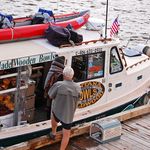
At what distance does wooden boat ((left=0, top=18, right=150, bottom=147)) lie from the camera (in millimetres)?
8031

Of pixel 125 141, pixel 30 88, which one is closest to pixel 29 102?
pixel 30 88

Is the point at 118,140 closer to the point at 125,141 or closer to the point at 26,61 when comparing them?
the point at 125,141

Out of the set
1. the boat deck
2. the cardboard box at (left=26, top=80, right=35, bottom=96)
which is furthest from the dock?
the cardboard box at (left=26, top=80, right=35, bottom=96)

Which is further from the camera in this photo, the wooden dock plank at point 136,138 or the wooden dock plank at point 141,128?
the wooden dock plank at point 141,128

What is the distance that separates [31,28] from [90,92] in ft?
5.92

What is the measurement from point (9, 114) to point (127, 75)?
10.3ft

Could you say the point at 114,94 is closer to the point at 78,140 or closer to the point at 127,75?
the point at 127,75

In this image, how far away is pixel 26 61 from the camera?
7758 mm

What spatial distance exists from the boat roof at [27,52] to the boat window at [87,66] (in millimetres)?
268

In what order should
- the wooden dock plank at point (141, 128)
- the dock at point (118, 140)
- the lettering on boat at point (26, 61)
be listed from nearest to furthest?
the lettering on boat at point (26, 61)
the dock at point (118, 140)
the wooden dock plank at point (141, 128)

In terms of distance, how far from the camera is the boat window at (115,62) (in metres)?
9.50

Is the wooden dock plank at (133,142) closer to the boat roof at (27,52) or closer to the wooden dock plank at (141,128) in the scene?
the wooden dock plank at (141,128)

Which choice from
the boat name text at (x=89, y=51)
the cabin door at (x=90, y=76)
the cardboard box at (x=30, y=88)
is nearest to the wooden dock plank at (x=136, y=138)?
the cabin door at (x=90, y=76)

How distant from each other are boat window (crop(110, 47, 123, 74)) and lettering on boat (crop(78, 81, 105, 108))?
0.48 meters
